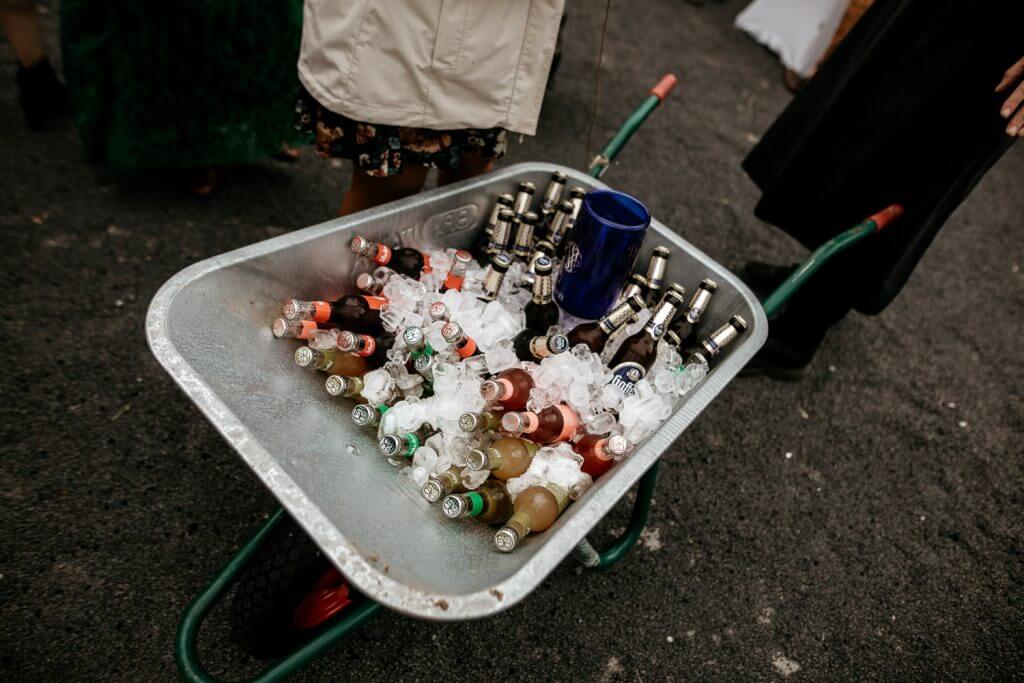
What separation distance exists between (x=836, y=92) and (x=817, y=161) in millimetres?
265

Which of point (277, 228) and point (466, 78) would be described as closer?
point (466, 78)

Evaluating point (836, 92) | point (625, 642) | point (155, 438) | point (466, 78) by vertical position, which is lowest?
point (155, 438)

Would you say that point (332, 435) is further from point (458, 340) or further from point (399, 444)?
point (458, 340)

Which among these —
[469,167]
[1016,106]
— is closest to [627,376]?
[469,167]

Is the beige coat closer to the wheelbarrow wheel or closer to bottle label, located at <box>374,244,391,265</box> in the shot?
bottle label, located at <box>374,244,391,265</box>

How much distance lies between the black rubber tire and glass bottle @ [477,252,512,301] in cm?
76

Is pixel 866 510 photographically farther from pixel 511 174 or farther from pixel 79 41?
pixel 79 41

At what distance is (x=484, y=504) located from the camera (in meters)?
1.26

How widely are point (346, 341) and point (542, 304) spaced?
1.91ft

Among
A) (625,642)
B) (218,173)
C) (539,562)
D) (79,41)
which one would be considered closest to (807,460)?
(625,642)

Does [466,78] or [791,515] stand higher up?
[466,78]

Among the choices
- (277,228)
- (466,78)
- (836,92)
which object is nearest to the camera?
(466,78)

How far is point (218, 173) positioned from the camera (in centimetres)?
313

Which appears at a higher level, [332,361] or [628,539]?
[332,361]
